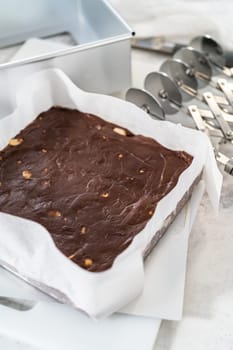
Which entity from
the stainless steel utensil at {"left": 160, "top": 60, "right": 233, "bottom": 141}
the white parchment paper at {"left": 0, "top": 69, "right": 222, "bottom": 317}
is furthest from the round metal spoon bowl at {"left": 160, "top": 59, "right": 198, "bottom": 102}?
the white parchment paper at {"left": 0, "top": 69, "right": 222, "bottom": 317}

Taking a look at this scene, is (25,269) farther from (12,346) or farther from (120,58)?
(120,58)

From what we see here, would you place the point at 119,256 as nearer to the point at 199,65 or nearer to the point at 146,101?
the point at 146,101

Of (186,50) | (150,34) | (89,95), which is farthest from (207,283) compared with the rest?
(150,34)

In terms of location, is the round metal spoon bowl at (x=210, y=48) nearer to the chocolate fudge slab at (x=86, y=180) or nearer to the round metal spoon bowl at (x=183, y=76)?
the round metal spoon bowl at (x=183, y=76)

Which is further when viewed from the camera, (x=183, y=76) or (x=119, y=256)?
(x=183, y=76)

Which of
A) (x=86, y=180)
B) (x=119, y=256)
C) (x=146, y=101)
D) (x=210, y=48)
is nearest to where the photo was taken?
(x=119, y=256)

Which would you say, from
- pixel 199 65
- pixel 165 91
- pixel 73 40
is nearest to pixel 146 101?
pixel 165 91
